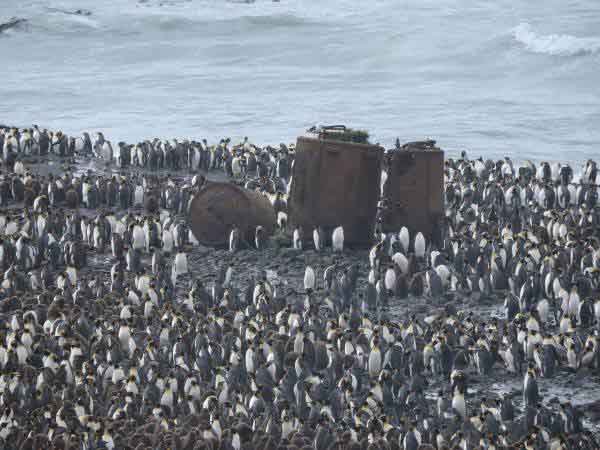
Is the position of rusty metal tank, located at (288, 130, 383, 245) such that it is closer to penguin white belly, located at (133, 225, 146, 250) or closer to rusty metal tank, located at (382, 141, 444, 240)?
rusty metal tank, located at (382, 141, 444, 240)

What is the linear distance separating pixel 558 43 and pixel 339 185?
4812 centimetres

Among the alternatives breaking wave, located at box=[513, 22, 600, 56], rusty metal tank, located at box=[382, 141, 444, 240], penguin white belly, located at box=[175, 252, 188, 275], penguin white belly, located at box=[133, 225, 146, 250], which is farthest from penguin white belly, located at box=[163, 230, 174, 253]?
breaking wave, located at box=[513, 22, 600, 56]

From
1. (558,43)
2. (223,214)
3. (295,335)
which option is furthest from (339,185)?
(558,43)

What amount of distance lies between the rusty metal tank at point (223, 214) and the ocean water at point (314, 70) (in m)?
20.7

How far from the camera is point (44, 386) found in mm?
11461

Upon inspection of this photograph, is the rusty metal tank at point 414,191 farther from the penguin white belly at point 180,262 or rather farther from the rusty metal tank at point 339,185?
the penguin white belly at point 180,262

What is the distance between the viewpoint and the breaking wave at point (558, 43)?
2354 inches

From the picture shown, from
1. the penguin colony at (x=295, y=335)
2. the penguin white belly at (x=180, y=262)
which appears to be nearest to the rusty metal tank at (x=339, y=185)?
the penguin colony at (x=295, y=335)

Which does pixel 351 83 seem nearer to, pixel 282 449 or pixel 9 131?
pixel 9 131

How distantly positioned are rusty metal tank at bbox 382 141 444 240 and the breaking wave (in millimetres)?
45024

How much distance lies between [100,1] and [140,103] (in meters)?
40.5

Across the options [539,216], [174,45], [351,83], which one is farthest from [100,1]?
[539,216]

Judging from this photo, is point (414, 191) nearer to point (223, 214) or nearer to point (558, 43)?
point (223, 214)

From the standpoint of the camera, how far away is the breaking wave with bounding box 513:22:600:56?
59781 mm
